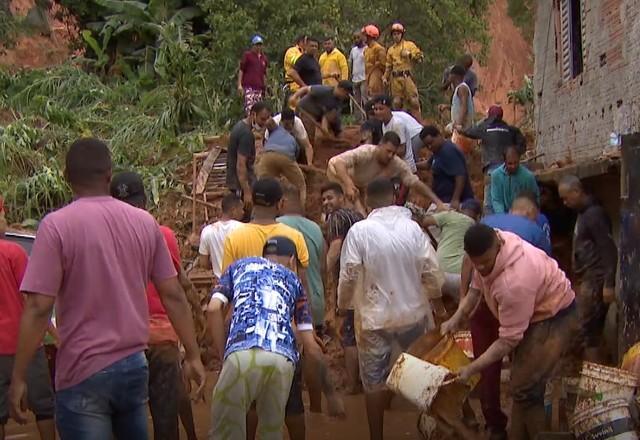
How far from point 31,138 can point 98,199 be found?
1200 centimetres

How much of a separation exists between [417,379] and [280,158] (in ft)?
19.6

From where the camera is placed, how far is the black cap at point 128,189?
6301 millimetres

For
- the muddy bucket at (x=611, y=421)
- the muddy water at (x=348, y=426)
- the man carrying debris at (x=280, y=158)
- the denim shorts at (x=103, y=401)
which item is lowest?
the muddy water at (x=348, y=426)

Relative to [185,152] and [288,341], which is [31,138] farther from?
[288,341]

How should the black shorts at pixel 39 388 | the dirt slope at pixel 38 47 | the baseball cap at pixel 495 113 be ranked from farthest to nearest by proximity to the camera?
the dirt slope at pixel 38 47 → the baseball cap at pixel 495 113 → the black shorts at pixel 39 388

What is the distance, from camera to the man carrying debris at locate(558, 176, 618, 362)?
28.7 ft

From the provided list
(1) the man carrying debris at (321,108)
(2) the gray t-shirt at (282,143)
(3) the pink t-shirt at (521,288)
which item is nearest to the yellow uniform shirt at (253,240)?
(3) the pink t-shirt at (521,288)

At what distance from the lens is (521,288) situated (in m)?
6.27

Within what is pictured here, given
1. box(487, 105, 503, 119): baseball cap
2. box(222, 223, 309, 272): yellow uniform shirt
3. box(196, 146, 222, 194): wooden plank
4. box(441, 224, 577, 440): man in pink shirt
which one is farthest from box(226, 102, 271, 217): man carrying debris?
box(441, 224, 577, 440): man in pink shirt

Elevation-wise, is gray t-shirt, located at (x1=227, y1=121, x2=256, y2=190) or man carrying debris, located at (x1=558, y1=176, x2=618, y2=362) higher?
gray t-shirt, located at (x1=227, y1=121, x2=256, y2=190)

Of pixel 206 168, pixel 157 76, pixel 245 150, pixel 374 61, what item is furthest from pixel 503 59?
pixel 245 150

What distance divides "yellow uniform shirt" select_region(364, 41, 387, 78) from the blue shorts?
361 inches

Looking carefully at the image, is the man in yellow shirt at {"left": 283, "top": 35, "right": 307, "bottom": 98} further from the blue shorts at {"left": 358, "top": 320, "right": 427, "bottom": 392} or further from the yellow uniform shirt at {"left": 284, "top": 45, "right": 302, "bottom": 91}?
the blue shorts at {"left": 358, "top": 320, "right": 427, "bottom": 392}

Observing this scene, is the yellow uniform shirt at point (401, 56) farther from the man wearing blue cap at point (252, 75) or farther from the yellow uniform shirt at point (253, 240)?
the yellow uniform shirt at point (253, 240)
